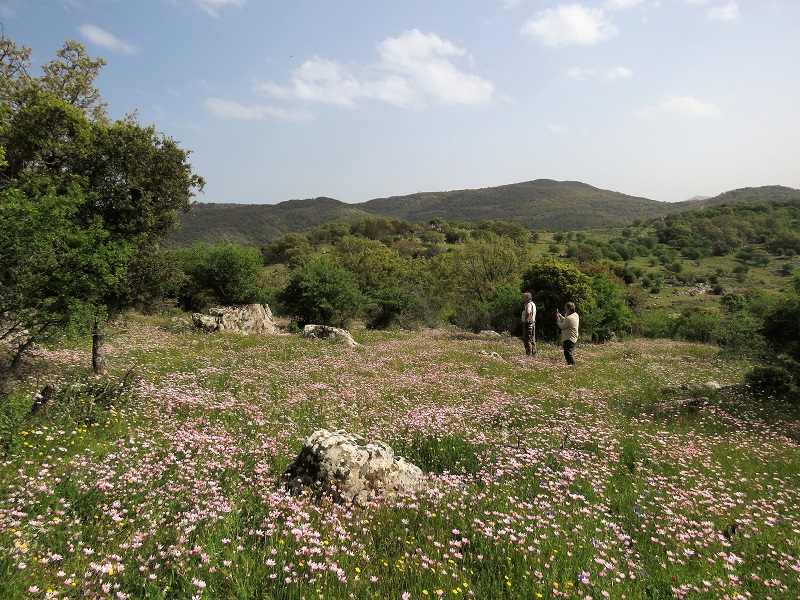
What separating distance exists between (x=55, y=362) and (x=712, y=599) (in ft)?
46.3

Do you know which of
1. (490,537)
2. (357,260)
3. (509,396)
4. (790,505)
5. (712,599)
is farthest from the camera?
(357,260)

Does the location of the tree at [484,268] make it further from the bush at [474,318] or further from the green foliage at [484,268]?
the bush at [474,318]

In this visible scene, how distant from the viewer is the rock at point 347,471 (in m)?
5.05

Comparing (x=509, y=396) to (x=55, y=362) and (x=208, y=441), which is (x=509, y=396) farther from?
(x=55, y=362)

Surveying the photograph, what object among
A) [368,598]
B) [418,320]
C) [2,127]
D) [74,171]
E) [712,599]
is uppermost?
[2,127]

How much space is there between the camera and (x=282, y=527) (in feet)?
13.9

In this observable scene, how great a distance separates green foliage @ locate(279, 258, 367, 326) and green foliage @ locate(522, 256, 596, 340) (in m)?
12.1

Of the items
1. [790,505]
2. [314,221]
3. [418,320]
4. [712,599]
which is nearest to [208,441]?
[712,599]

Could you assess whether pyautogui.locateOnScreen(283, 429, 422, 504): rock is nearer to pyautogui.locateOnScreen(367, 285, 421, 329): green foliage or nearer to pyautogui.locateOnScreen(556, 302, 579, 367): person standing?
pyautogui.locateOnScreen(556, 302, 579, 367): person standing

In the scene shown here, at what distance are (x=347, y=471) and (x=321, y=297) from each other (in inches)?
910

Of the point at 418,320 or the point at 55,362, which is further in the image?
the point at 418,320

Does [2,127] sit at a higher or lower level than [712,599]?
higher

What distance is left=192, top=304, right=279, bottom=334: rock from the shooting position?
22688 mm

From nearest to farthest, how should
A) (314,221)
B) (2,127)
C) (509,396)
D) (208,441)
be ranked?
(208,441)
(509,396)
(2,127)
(314,221)
